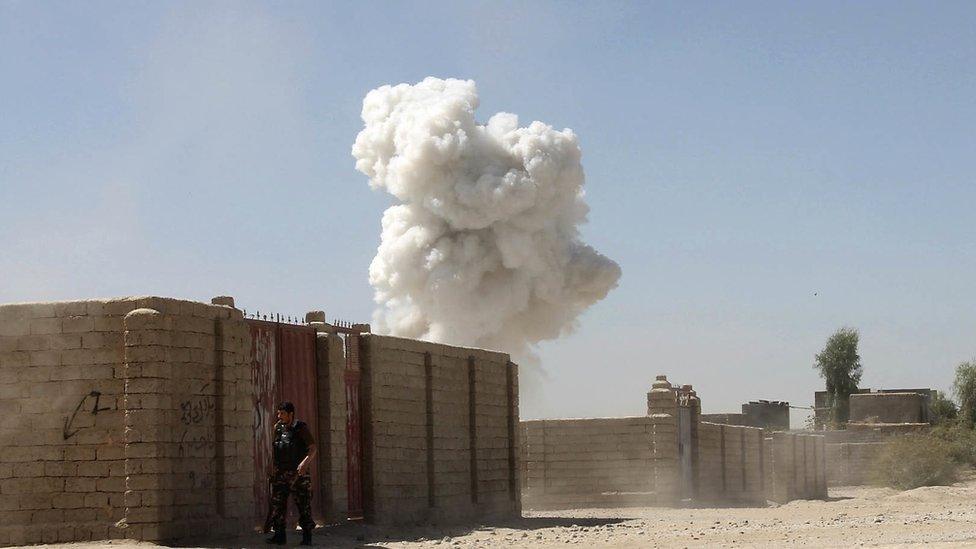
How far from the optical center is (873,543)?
532 inches

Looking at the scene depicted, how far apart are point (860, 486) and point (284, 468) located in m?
35.1

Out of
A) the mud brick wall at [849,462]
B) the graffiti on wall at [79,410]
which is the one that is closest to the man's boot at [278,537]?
the graffiti on wall at [79,410]

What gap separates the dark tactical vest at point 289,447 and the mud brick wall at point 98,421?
89 centimetres

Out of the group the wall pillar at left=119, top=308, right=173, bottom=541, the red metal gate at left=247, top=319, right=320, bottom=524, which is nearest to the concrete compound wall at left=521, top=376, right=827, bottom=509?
the red metal gate at left=247, top=319, right=320, bottom=524

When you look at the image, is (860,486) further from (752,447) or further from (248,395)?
(248,395)

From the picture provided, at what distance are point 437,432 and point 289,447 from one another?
5.91 meters

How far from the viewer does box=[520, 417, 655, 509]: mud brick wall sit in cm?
2589

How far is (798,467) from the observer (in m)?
39.0

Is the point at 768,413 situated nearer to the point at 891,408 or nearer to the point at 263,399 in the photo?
the point at 891,408

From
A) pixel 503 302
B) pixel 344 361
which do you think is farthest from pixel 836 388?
pixel 344 361

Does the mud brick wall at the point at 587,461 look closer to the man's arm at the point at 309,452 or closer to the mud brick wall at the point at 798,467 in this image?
the mud brick wall at the point at 798,467

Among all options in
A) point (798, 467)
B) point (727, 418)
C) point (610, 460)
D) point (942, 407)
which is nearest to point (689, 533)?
point (610, 460)

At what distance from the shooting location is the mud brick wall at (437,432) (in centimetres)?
1666

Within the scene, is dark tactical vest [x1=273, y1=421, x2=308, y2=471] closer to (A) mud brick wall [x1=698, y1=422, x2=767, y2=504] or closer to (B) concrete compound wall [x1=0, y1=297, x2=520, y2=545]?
(B) concrete compound wall [x1=0, y1=297, x2=520, y2=545]
